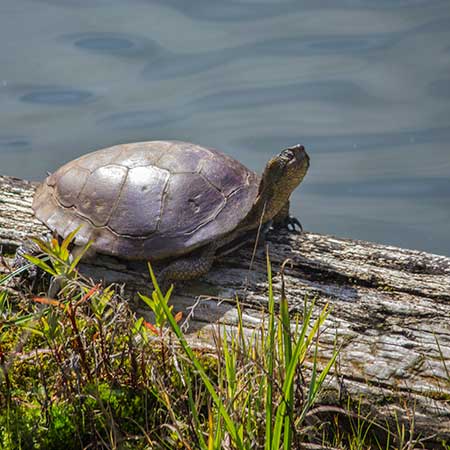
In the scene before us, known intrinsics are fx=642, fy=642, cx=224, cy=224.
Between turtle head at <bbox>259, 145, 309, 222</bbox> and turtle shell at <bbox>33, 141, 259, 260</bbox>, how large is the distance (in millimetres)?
154

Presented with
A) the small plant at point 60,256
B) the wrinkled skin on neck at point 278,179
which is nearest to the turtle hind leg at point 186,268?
the wrinkled skin on neck at point 278,179

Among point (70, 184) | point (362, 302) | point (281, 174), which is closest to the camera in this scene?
point (362, 302)

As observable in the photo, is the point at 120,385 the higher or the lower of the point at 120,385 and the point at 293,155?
the lower

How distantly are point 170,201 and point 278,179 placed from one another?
920 mm

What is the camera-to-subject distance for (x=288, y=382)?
2.42 meters

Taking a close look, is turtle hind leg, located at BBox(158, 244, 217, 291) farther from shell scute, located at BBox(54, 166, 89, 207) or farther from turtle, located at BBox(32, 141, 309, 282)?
shell scute, located at BBox(54, 166, 89, 207)

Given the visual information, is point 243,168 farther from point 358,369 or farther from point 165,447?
point 165,447

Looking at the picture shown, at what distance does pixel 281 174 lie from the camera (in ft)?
17.5

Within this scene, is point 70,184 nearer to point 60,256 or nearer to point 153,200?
point 153,200

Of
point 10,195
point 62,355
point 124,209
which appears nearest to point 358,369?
point 62,355

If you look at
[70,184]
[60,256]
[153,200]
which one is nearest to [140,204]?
[153,200]

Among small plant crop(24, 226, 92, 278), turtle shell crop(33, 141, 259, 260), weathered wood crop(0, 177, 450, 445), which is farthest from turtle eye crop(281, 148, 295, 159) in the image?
small plant crop(24, 226, 92, 278)

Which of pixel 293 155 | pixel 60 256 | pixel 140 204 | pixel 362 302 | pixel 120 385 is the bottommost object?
pixel 120 385

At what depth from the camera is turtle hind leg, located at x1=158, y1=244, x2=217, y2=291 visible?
199 inches
